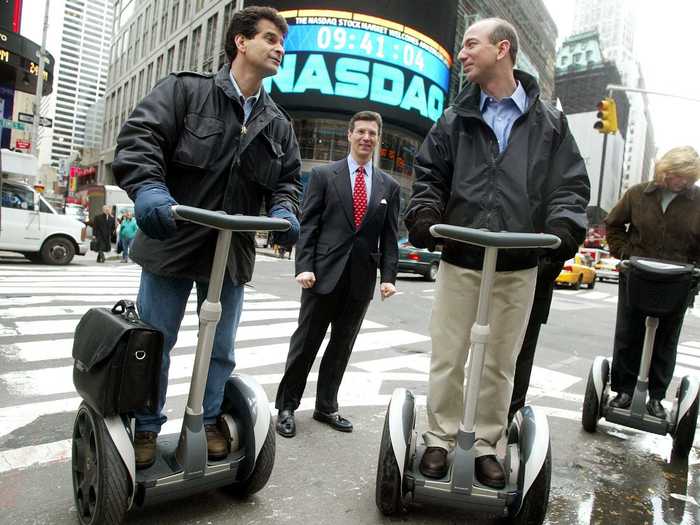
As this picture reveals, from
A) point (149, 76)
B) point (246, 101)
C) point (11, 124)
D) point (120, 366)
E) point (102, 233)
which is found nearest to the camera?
point (120, 366)

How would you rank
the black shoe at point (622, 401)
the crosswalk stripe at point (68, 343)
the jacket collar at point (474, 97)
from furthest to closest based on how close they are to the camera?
the crosswalk stripe at point (68, 343), the black shoe at point (622, 401), the jacket collar at point (474, 97)

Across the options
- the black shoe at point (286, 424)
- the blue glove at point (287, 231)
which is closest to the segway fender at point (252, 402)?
the blue glove at point (287, 231)

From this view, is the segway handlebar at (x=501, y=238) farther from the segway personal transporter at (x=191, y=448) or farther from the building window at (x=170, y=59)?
the building window at (x=170, y=59)

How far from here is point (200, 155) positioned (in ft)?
7.82

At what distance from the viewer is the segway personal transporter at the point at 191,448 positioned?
2.04 metres

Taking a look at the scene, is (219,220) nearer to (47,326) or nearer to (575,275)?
(47,326)

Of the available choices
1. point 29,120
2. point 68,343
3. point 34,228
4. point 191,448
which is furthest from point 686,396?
point 29,120

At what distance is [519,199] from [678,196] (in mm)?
1866

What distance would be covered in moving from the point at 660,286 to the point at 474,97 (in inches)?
68.2

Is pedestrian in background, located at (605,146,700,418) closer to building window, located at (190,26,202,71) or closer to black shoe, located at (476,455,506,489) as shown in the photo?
black shoe, located at (476,455,506,489)

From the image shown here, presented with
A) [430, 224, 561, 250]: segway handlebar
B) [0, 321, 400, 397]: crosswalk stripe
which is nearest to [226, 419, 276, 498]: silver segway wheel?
[430, 224, 561, 250]: segway handlebar

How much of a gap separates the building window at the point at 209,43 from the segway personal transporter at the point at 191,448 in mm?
41269

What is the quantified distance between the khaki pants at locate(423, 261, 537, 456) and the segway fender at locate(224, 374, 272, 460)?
705 mm

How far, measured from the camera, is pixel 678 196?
374 cm
